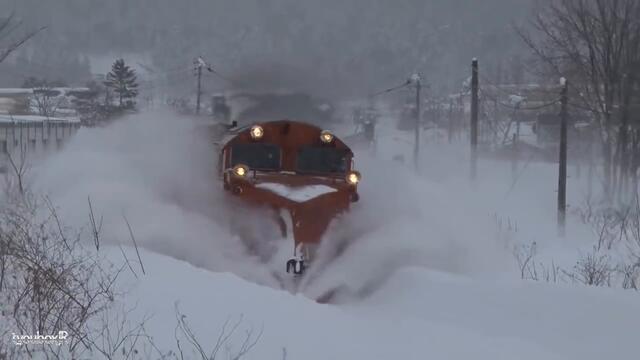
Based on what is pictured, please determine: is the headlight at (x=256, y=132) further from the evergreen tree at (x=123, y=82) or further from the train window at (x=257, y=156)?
the evergreen tree at (x=123, y=82)

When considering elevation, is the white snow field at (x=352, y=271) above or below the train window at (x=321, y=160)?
below

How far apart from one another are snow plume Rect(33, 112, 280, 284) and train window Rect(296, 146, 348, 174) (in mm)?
1421

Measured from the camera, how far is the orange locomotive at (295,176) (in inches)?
437

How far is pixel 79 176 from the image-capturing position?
50.9ft

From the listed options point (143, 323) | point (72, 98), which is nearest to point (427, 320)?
point (143, 323)

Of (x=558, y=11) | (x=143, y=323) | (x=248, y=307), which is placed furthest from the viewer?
(x=558, y=11)

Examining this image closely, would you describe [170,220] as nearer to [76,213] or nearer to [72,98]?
[76,213]

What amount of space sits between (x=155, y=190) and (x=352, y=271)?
15.1ft

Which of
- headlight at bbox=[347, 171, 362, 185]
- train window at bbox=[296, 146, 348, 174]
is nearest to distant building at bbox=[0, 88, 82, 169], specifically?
train window at bbox=[296, 146, 348, 174]

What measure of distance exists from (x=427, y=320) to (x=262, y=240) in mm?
3501

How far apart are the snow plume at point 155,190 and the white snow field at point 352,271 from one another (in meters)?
0.03

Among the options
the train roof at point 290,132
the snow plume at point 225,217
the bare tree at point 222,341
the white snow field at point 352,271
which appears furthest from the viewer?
the train roof at point 290,132

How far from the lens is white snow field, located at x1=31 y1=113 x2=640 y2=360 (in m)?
7.20

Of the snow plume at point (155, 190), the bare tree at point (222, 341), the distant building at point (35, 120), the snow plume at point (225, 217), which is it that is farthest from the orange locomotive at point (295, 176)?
the distant building at point (35, 120)
